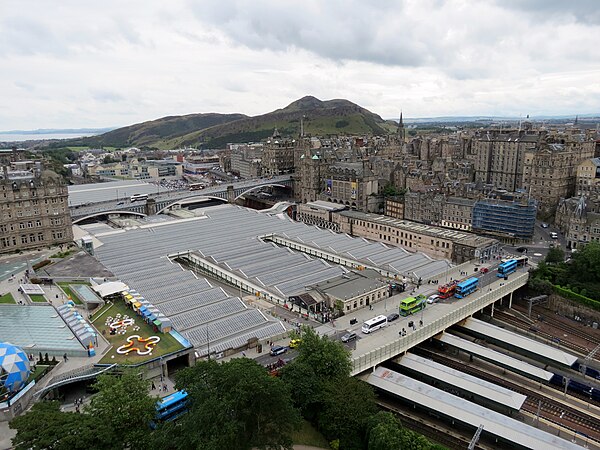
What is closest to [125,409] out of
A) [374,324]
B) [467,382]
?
[374,324]

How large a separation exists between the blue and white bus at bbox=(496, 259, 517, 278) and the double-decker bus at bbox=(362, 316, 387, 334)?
108ft

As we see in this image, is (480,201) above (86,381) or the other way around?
above

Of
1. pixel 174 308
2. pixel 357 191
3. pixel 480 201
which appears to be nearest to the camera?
pixel 174 308

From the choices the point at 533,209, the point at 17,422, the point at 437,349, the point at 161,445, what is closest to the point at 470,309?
the point at 437,349

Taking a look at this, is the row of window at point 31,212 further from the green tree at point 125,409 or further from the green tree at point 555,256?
the green tree at point 555,256

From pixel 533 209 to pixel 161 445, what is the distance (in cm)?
9929

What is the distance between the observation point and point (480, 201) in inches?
4626

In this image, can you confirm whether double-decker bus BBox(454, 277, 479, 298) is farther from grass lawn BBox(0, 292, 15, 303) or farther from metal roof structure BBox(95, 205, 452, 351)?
grass lawn BBox(0, 292, 15, 303)

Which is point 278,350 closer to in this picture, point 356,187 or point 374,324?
point 374,324

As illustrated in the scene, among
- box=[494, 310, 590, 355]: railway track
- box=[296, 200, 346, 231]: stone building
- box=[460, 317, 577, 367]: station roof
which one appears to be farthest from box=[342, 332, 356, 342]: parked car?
box=[296, 200, 346, 231]: stone building

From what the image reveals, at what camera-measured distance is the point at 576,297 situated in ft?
269

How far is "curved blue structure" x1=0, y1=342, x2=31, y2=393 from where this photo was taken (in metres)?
44.7

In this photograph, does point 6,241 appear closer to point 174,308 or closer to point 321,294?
point 174,308

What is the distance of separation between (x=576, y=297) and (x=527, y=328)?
10885 millimetres
